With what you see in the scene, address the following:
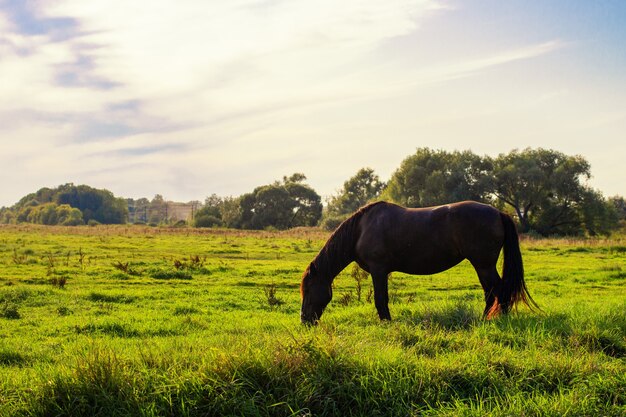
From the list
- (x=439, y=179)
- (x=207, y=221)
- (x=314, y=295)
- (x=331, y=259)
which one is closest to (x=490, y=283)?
(x=331, y=259)

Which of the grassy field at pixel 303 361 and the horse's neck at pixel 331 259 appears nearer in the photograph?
the grassy field at pixel 303 361

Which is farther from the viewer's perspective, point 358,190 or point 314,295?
point 358,190

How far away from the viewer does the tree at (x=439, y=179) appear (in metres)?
49.4

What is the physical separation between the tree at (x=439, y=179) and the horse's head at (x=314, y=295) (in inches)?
1618

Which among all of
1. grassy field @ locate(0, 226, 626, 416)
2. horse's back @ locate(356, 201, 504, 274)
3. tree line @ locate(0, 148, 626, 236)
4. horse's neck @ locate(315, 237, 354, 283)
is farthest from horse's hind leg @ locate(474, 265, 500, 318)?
tree line @ locate(0, 148, 626, 236)

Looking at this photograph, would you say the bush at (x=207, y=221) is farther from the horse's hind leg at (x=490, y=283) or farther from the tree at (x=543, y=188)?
the horse's hind leg at (x=490, y=283)

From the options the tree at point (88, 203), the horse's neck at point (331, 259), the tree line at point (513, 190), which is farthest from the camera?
the tree at point (88, 203)

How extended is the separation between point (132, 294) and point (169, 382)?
8.95 metres

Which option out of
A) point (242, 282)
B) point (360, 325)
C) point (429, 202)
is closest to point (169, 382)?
point (360, 325)

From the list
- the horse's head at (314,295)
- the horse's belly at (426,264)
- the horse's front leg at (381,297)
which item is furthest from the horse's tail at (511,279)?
the horse's head at (314,295)

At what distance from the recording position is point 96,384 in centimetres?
495

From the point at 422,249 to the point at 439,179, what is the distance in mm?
42711

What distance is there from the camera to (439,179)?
1978 inches

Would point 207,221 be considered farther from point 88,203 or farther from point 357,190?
point 88,203
